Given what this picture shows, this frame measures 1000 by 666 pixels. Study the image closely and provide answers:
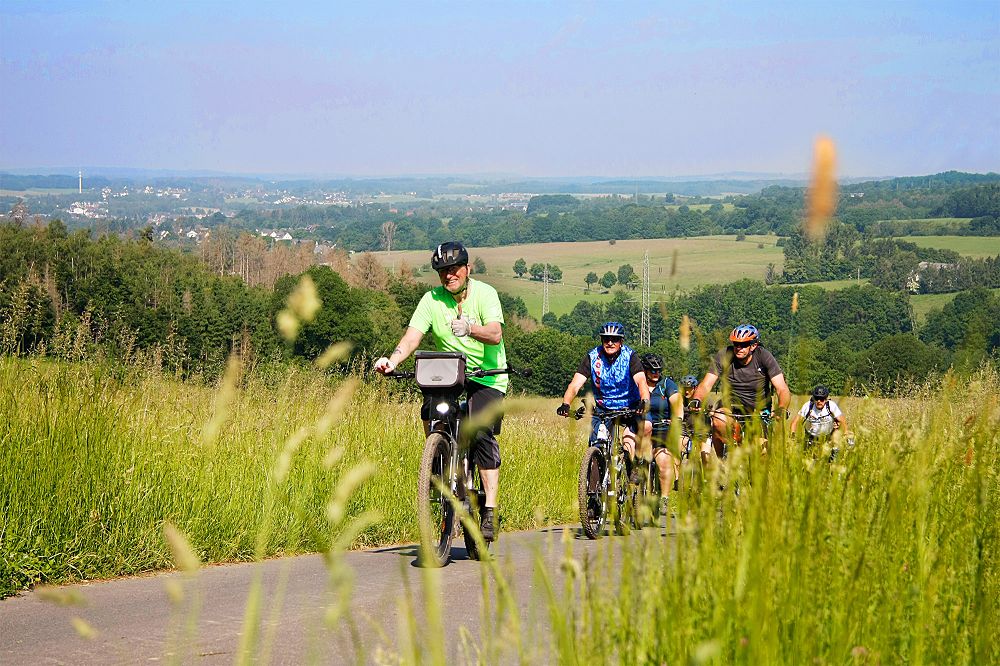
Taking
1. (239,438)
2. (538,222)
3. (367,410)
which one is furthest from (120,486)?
(538,222)

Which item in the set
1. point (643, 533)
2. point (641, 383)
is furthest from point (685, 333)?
point (641, 383)

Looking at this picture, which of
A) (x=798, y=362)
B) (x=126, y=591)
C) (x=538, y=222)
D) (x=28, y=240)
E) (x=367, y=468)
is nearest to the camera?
(x=367, y=468)

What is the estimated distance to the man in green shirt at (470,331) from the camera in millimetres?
8438

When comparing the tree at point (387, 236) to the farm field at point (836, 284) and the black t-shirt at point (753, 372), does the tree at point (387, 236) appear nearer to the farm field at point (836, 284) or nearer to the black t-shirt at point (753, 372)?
Answer: the black t-shirt at point (753, 372)

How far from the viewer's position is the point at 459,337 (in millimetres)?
8641

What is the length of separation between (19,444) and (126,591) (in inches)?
45.2

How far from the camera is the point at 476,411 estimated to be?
27.7ft

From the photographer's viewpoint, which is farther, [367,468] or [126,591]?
[126,591]

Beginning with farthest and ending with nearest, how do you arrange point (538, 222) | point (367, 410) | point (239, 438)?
point (538, 222) → point (367, 410) → point (239, 438)

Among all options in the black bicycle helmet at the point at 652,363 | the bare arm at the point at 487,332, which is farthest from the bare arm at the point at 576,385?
the bare arm at the point at 487,332

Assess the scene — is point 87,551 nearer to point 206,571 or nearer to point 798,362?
point 206,571

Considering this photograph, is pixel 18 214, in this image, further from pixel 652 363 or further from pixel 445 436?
pixel 445 436

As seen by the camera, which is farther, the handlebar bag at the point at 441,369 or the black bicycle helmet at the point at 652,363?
the black bicycle helmet at the point at 652,363

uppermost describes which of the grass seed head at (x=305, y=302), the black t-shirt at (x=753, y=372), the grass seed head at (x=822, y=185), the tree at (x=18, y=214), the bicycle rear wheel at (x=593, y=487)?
the grass seed head at (x=822, y=185)
